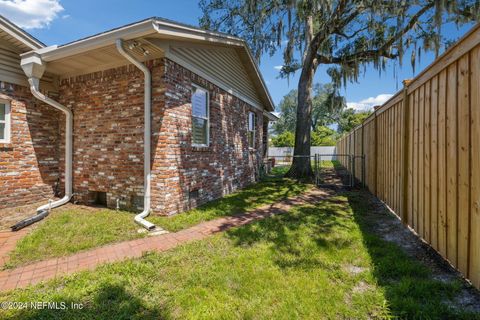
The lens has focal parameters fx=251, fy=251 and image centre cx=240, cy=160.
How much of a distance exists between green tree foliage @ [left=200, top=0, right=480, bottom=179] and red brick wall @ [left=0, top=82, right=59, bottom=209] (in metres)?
7.55

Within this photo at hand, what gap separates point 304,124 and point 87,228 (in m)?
9.10

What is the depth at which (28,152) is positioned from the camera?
5723mm

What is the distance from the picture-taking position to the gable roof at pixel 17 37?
500cm

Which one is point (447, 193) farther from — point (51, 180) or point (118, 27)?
point (51, 180)

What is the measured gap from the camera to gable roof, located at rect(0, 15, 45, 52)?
16.4 feet

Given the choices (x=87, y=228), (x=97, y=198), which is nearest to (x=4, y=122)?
(x=97, y=198)

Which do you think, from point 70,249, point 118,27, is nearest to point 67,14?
point 118,27

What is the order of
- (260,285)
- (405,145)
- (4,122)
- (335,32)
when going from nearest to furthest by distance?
(260,285)
(405,145)
(4,122)
(335,32)

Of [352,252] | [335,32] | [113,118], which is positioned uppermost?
[335,32]

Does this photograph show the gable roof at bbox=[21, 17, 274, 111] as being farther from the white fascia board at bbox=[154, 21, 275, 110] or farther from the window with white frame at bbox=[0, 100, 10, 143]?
the window with white frame at bbox=[0, 100, 10, 143]

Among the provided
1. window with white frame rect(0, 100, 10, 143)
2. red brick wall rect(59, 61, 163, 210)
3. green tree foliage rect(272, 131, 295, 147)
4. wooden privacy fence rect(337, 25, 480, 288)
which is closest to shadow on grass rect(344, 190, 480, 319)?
wooden privacy fence rect(337, 25, 480, 288)

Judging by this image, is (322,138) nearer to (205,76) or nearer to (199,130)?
(205,76)

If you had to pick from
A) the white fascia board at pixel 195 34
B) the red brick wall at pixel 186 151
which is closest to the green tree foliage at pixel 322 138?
the white fascia board at pixel 195 34

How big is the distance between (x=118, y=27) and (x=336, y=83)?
10.1 m
